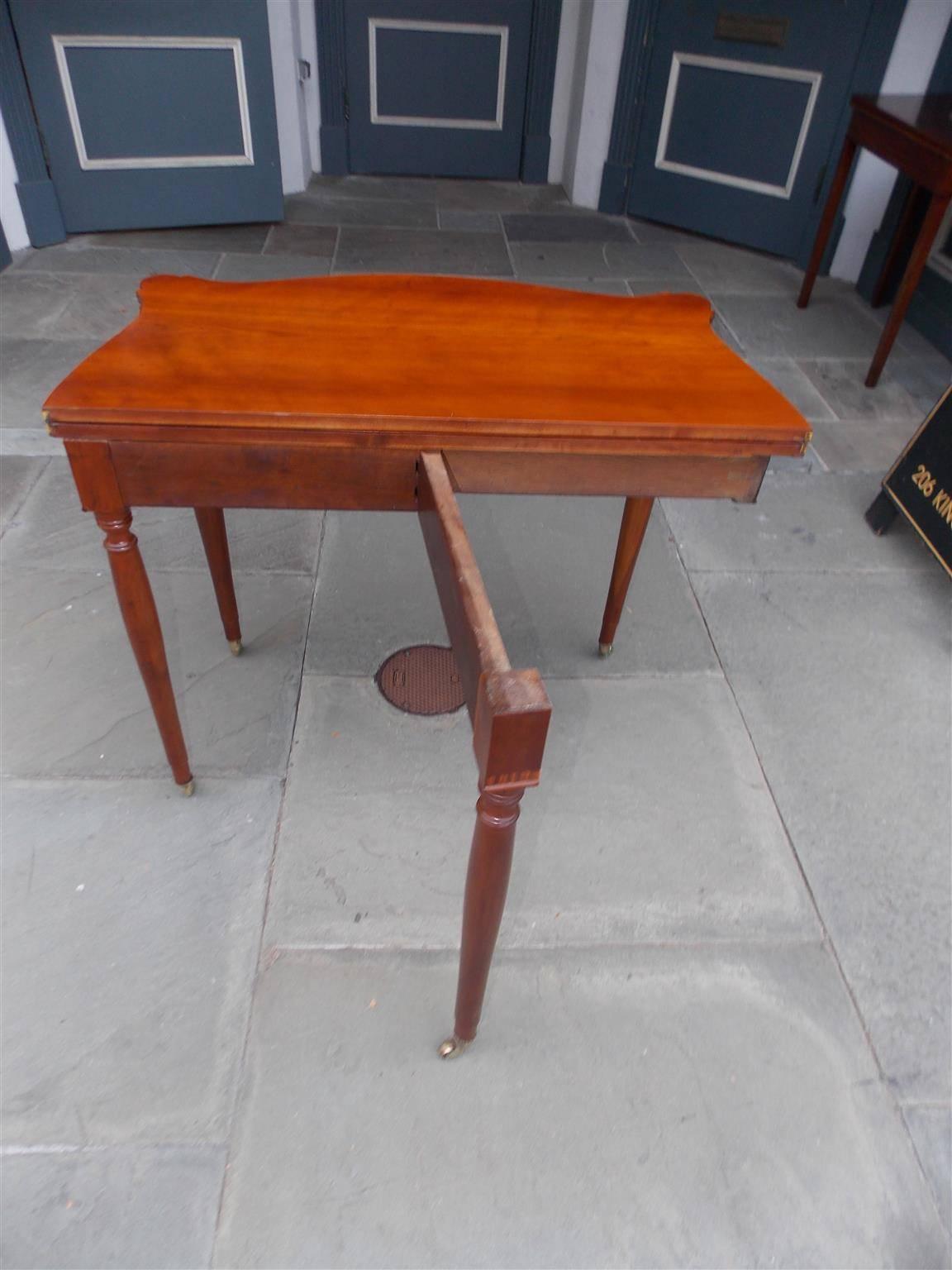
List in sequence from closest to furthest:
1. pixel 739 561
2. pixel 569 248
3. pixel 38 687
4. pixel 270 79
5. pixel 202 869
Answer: pixel 202 869, pixel 38 687, pixel 739 561, pixel 270 79, pixel 569 248

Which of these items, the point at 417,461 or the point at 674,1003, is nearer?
the point at 417,461

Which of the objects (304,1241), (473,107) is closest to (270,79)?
(473,107)

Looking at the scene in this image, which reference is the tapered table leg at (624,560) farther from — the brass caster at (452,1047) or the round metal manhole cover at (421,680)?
the brass caster at (452,1047)

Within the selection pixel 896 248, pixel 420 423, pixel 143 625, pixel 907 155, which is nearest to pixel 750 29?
pixel 896 248

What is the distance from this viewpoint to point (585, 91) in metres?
4.35

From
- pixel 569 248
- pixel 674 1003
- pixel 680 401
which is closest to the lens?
pixel 680 401

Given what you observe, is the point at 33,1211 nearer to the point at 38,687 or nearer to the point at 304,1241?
the point at 304,1241

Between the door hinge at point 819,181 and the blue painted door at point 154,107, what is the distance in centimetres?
247

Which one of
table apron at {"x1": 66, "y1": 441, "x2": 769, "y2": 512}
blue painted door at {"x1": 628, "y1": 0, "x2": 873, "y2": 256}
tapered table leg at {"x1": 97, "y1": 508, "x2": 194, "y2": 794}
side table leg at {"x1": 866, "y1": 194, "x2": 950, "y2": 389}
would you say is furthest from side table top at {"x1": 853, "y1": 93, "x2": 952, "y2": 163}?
tapered table leg at {"x1": 97, "y1": 508, "x2": 194, "y2": 794}

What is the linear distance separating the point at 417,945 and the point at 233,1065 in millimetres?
330

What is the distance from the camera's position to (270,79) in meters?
3.79

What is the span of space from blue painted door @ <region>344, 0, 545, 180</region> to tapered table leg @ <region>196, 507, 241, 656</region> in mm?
3845

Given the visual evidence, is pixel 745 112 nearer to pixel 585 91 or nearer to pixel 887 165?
pixel 887 165

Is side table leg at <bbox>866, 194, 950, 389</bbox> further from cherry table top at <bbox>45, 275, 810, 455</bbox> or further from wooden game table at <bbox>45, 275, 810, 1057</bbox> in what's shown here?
wooden game table at <bbox>45, 275, 810, 1057</bbox>
